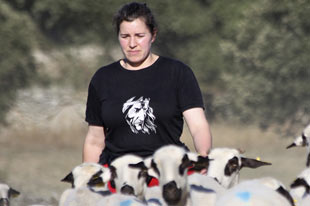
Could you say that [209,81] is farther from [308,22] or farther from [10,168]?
[10,168]

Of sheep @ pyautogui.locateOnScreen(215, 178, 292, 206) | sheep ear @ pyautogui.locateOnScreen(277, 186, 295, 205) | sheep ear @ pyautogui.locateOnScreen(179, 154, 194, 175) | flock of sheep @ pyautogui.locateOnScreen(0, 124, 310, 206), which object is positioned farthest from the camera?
sheep ear @ pyautogui.locateOnScreen(277, 186, 295, 205)

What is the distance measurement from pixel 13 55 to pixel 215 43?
675cm

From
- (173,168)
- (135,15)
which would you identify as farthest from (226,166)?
(135,15)

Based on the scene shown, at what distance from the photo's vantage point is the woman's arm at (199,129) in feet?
21.5

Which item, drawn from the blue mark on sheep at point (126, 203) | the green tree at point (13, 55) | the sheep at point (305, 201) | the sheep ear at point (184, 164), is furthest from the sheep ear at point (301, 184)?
the green tree at point (13, 55)

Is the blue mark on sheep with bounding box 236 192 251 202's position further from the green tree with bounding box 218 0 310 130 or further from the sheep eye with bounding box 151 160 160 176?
the green tree with bounding box 218 0 310 130

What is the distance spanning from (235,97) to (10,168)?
751 cm

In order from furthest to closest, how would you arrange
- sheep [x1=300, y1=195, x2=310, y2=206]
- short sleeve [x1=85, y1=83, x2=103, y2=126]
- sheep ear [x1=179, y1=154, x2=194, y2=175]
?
short sleeve [x1=85, y1=83, x2=103, y2=126] < sheep [x1=300, y1=195, x2=310, y2=206] < sheep ear [x1=179, y1=154, x2=194, y2=175]

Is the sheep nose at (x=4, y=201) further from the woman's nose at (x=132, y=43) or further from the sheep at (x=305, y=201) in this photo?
the sheep at (x=305, y=201)

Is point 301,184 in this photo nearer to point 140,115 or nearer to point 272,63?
point 140,115

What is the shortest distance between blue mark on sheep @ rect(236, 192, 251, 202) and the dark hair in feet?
5.62

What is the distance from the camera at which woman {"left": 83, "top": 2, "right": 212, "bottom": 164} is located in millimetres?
6578

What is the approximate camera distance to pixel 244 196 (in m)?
5.73

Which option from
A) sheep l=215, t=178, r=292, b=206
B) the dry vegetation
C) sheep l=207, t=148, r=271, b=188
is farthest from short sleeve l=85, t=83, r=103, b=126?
the dry vegetation
